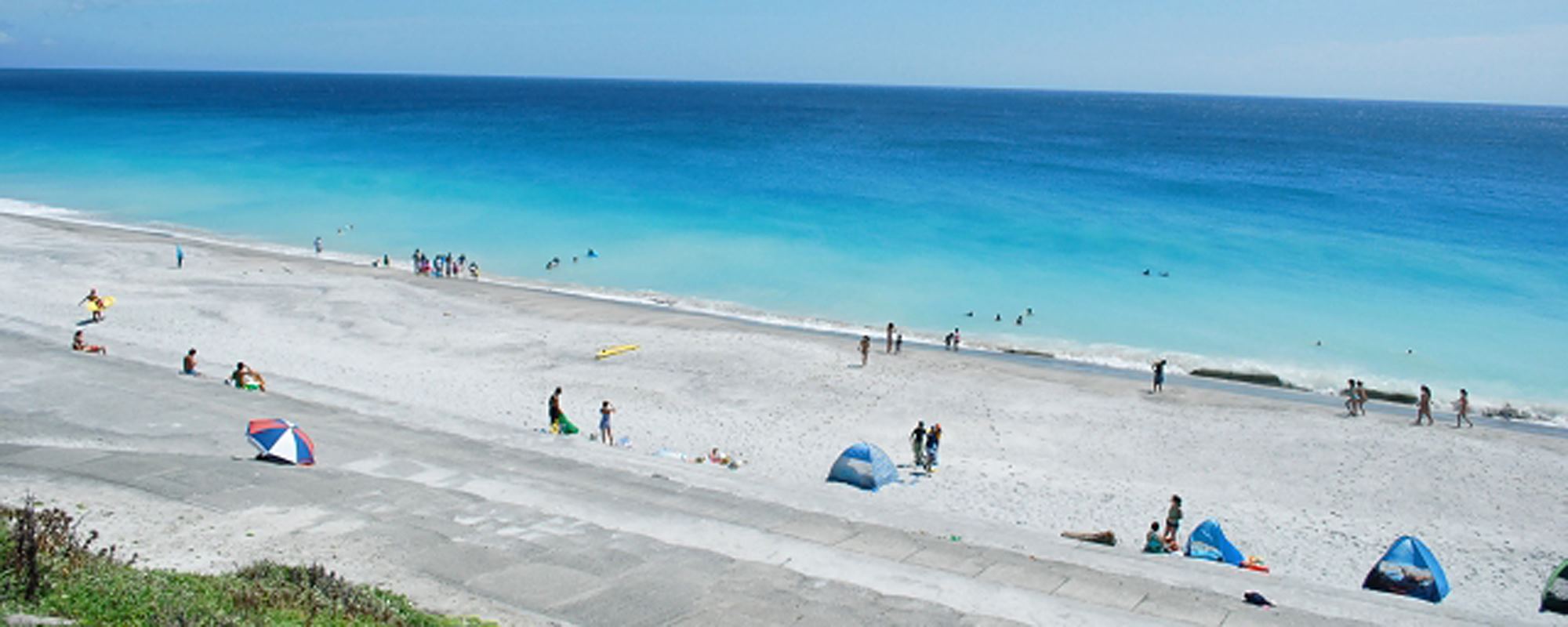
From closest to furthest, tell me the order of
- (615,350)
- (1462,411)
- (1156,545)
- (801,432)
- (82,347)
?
(1156,545) < (801,432) < (82,347) < (1462,411) < (615,350)

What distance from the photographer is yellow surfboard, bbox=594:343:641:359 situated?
3034cm

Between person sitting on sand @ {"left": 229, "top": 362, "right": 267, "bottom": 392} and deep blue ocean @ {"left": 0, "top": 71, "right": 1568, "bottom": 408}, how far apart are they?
65.7 feet

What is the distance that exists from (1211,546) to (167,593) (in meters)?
15.1

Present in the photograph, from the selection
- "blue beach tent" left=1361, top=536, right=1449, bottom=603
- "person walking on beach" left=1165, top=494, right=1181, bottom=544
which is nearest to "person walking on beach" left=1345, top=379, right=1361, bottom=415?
"person walking on beach" left=1165, top=494, right=1181, bottom=544

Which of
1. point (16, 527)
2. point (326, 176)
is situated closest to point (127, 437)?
point (16, 527)

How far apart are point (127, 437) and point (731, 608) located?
42.6 ft

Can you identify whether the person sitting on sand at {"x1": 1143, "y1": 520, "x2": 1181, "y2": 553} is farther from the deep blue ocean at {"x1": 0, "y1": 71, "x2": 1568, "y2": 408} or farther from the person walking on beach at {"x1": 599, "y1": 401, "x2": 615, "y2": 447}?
the deep blue ocean at {"x1": 0, "y1": 71, "x2": 1568, "y2": 408}

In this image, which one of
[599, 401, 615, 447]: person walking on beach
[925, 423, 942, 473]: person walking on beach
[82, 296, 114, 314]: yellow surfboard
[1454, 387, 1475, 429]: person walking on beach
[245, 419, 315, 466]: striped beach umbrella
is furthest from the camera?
[82, 296, 114, 314]: yellow surfboard

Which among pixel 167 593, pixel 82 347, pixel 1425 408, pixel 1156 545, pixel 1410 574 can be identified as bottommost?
pixel 1156 545

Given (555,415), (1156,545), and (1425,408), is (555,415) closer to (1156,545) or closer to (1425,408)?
(1156,545)

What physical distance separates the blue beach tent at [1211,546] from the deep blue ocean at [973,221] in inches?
684

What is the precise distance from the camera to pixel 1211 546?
1708 centimetres

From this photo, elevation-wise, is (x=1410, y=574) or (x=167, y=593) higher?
(x=167, y=593)

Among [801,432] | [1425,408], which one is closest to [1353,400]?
[1425,408]
